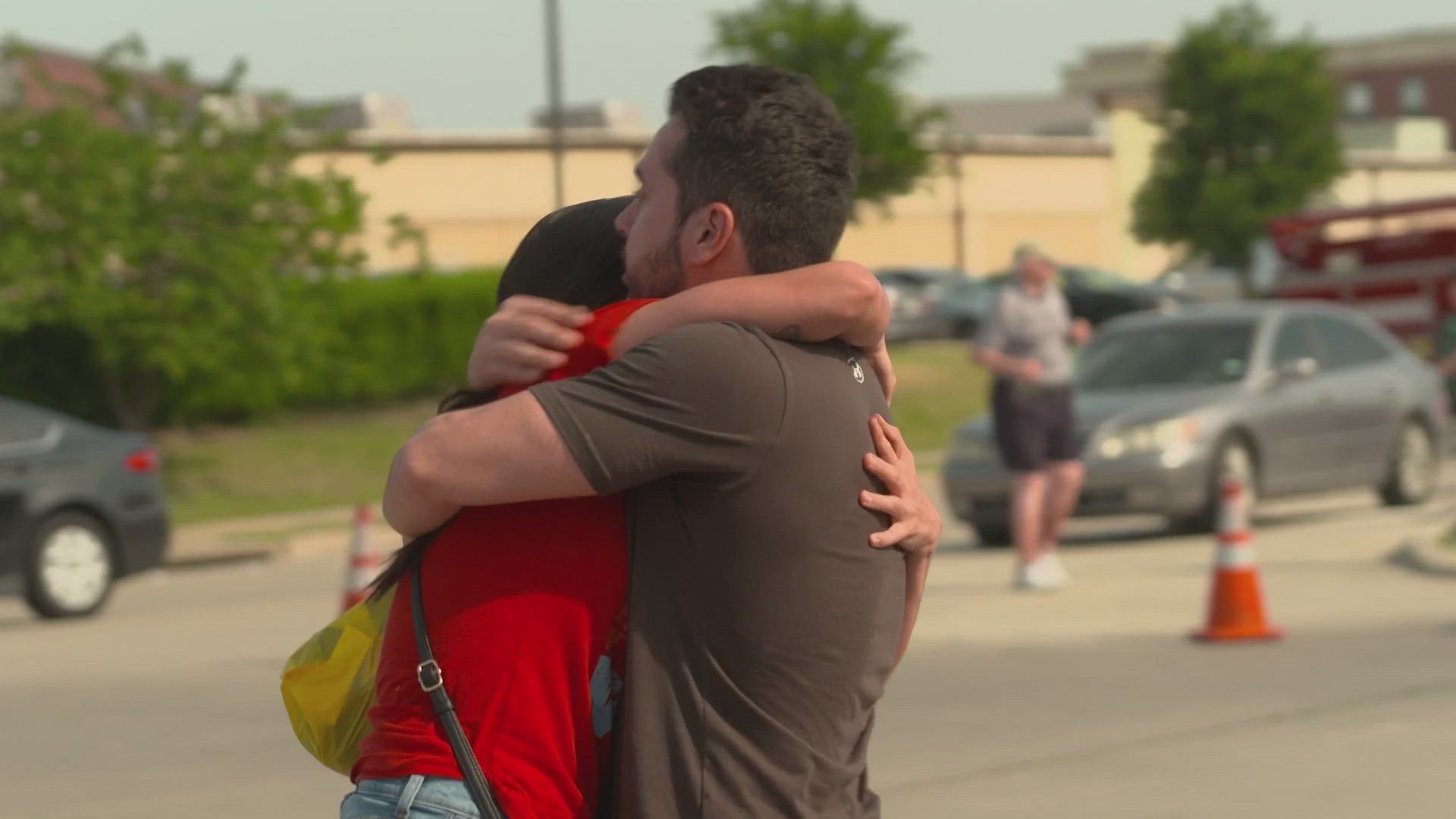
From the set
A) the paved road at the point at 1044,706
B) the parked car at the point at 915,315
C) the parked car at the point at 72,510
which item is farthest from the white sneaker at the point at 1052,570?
the parked car at the point at 915,315

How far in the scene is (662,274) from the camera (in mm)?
2730

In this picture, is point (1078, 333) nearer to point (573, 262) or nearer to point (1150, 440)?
point (1150, 440)

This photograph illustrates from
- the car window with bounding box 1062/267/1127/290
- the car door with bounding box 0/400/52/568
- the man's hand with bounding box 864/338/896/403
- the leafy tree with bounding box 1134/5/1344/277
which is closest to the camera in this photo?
the man's hand with bounding box 864/338/896/403

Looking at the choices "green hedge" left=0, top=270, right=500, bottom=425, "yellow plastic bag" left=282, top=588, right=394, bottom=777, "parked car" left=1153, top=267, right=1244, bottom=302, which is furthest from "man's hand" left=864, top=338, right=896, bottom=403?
"parked car" left=1153, top=267, right=1244, bottom=302

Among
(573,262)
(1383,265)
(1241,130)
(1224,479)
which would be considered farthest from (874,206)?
(573,262)

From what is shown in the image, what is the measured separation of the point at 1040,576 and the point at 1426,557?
90.6 inches

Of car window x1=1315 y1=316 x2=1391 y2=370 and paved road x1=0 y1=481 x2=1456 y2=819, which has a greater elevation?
car window x1=1315 y1=316 x2=1391 y2=370

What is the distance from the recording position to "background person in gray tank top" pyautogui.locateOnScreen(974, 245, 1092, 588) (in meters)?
12.5

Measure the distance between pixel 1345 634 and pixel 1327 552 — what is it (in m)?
3.74

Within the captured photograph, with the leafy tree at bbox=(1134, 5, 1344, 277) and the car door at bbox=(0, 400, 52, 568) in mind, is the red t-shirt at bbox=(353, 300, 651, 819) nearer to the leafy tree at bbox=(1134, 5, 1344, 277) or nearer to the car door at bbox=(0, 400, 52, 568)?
the car door at bbox=(0, 400, 52, 568)

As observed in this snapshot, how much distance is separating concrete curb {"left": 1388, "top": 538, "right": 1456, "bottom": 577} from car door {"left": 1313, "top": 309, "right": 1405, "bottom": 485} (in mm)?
2217

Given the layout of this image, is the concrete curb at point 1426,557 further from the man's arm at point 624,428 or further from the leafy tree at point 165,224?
the leafy tree at point 165,224

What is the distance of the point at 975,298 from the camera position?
45.4 meters

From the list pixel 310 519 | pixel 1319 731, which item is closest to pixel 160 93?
pixel 310 519
